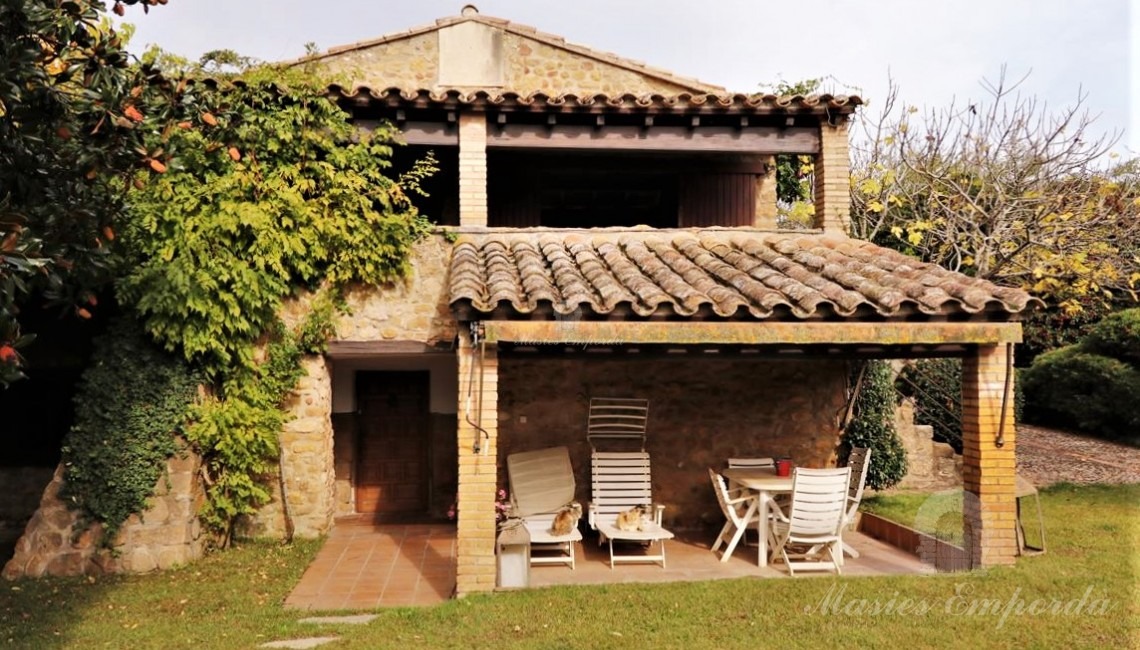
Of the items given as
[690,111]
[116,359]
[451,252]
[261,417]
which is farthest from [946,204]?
[116,359]

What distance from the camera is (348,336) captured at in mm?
8438

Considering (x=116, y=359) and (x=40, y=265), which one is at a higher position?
(x=40, y=265)

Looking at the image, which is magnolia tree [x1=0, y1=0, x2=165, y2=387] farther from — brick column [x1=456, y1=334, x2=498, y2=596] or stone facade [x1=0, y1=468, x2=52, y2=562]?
stone facade [x1=0, y1=468, x2=52, y2=562]

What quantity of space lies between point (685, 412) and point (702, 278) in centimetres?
255

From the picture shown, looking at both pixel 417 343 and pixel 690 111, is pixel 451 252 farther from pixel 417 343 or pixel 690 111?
pixel 690 111

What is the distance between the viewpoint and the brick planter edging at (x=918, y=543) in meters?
7.00

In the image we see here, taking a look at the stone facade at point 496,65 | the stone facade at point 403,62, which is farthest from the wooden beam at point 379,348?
the stone facade at point 403,62

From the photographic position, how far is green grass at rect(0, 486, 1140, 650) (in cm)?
532

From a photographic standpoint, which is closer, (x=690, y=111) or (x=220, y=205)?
(x=220, y=205)

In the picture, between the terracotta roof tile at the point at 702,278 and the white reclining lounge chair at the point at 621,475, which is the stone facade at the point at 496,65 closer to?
the terracotta roof tile at the point at 702,278

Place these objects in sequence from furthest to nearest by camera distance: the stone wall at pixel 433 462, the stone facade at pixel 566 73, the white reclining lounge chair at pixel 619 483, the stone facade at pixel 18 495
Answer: the stone facade at pixel 566 73
the stone wall at pixel 433 462
the stone facade at pixel 18 495
the white reclining lounge chair at pixel 619 483

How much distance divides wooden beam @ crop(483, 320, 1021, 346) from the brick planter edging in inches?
85.1

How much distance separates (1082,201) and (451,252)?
1166cm

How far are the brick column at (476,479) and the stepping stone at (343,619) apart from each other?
0.77 metres
